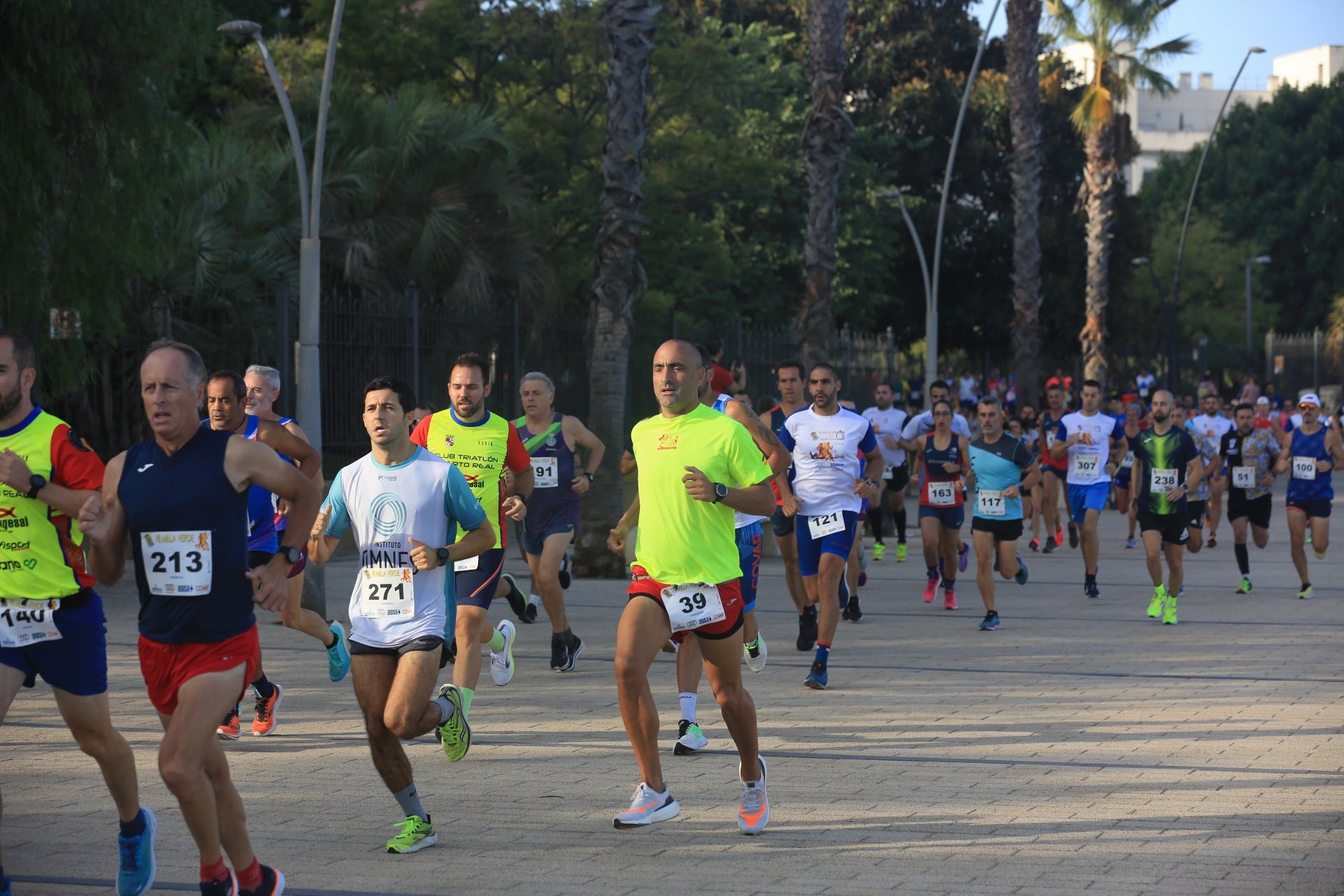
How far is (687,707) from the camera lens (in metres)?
8.11

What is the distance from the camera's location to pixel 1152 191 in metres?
75.6

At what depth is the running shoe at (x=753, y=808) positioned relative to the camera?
6.23 m

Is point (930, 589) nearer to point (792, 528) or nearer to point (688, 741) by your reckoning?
point (792, 528)

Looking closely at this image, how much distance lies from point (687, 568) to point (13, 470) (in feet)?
8.24

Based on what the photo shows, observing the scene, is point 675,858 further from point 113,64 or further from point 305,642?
point 113,64

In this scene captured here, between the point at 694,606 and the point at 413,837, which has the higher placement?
the point at 694,606

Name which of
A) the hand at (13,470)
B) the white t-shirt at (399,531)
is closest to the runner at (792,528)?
the white t-shirt at (399,531)

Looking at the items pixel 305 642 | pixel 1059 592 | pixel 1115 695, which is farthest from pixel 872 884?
pixel 1059 592

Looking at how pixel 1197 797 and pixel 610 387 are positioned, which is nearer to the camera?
pixel 1197 797

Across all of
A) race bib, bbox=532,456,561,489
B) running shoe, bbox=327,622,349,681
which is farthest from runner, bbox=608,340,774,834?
race bib, bbox=532,456,561,489

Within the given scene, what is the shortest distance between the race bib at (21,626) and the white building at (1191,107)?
104 metres

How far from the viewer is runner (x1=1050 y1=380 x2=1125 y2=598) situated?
15938 mm

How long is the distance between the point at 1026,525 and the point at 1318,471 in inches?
367

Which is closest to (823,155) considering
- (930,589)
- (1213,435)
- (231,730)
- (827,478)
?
(1213,435)
